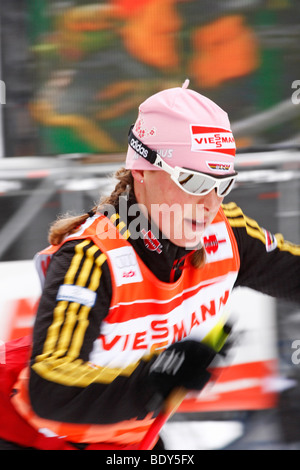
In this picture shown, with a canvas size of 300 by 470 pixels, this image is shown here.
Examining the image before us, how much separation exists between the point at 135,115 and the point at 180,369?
1999 mm

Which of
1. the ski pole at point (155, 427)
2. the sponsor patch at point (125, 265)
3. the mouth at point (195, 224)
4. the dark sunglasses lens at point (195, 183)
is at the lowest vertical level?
the ski pole at point (155, 427)

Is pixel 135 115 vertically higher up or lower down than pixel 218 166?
lower down

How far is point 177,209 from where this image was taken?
1910mm

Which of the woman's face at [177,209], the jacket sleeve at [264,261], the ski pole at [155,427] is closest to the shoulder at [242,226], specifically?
the jacket sleeve at [264,261]

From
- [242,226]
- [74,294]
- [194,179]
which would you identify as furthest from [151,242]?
[242,226]

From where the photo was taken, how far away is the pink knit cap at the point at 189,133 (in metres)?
1.86

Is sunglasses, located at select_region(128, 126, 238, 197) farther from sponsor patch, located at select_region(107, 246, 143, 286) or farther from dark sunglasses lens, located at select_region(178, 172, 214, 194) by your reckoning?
sponsor patch, located at select_region(107, 246, 143, 286)

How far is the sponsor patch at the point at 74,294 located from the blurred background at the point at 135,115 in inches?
53.8

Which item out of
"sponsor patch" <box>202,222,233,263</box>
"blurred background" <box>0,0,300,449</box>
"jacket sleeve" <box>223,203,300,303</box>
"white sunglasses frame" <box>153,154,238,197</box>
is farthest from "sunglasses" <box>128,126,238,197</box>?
"blurred background" <box>0,0,300,449</box>

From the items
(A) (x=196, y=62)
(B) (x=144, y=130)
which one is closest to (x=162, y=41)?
(A) (x=196, y=62)

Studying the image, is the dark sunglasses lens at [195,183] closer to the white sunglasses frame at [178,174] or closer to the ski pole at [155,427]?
the white sunglasses frame at [178,174]

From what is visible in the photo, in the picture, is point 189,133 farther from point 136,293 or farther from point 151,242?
point 136,293

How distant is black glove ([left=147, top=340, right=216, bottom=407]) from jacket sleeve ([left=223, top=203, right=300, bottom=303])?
1.72 feet

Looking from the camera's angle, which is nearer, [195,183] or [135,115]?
[195,183]
